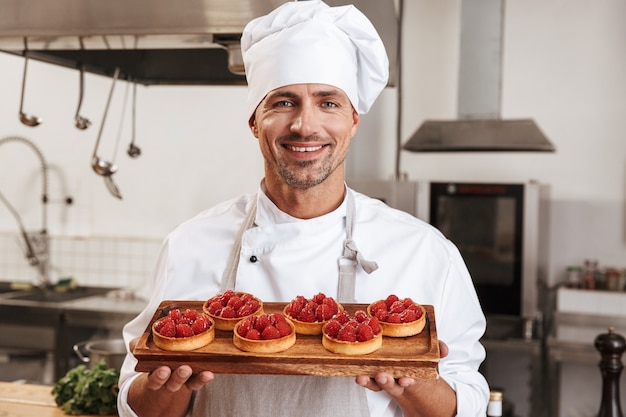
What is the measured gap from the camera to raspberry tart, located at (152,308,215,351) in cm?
148

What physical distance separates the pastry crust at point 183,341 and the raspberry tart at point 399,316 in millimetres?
359

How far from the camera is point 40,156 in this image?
529 centimetres

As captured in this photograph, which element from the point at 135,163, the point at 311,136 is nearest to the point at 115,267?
the point at 135,163

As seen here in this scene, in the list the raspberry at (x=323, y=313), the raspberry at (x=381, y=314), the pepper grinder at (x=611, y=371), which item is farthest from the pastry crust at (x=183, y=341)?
the pepper grinder at (x=611, y=371)

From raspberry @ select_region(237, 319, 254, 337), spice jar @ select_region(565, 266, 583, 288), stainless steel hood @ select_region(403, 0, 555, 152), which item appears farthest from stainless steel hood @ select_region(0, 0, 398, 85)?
spice jar @ select_region(565, 266, 583, 288)

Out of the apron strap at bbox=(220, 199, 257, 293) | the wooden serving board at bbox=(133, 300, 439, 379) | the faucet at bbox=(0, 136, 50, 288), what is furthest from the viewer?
the faucet at bbox=(0, 136, 50, 288)

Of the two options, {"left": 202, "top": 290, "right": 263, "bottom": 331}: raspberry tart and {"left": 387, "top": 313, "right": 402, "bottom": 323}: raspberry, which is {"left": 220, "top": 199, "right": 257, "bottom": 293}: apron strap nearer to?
{"left": 202, "top": 290, "right": 263, "bottom": 331}: raspberry tart

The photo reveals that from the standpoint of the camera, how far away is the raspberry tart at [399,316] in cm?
156

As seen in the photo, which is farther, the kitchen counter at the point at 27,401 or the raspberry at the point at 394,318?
the kitchen counter at the point at 27,401

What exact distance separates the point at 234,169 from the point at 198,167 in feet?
0.92

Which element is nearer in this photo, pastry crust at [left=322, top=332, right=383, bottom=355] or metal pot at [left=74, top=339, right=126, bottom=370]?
pastry crust at [left=322, top=332, right=383, bottom=355]

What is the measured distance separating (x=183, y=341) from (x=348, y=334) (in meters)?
0.32

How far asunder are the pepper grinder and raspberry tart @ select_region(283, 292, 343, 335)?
3.52 feet

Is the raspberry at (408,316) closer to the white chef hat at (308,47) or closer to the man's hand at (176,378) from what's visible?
the man's hand at (176,378)
